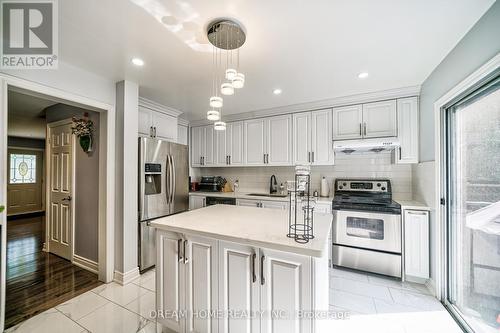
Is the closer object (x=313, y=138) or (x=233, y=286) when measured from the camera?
(x=233, y=286)

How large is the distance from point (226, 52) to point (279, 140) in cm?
189

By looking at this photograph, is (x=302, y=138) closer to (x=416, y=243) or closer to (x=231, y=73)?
(x=416, y=243)

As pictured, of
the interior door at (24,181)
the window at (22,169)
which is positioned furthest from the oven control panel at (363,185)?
the window at (22,169)

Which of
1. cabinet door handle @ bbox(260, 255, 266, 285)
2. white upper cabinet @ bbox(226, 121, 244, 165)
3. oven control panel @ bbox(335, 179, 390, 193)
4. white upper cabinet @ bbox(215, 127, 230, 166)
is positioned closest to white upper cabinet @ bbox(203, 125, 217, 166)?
white upper cabinet @ bbox(215, 127, 230, 166)

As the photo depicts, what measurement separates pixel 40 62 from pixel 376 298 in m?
4.23

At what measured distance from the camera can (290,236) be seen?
1237 mm

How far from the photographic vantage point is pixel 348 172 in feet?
10.7

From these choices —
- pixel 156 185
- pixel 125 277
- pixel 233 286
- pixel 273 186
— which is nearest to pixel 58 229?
pixel 125 277

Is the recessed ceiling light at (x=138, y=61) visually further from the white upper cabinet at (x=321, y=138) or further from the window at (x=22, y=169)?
the window at (x=22, y=169)

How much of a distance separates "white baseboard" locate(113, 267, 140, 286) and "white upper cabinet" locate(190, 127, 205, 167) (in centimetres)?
226

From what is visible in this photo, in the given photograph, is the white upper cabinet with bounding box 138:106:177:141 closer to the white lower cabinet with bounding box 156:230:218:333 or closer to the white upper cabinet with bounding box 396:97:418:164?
the white lower cabinet with bounding box 156:230:218:333

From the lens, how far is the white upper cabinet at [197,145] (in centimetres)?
422

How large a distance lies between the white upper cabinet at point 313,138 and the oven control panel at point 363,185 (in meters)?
0.45

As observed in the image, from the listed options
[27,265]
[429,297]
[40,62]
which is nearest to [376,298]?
[429,297]
